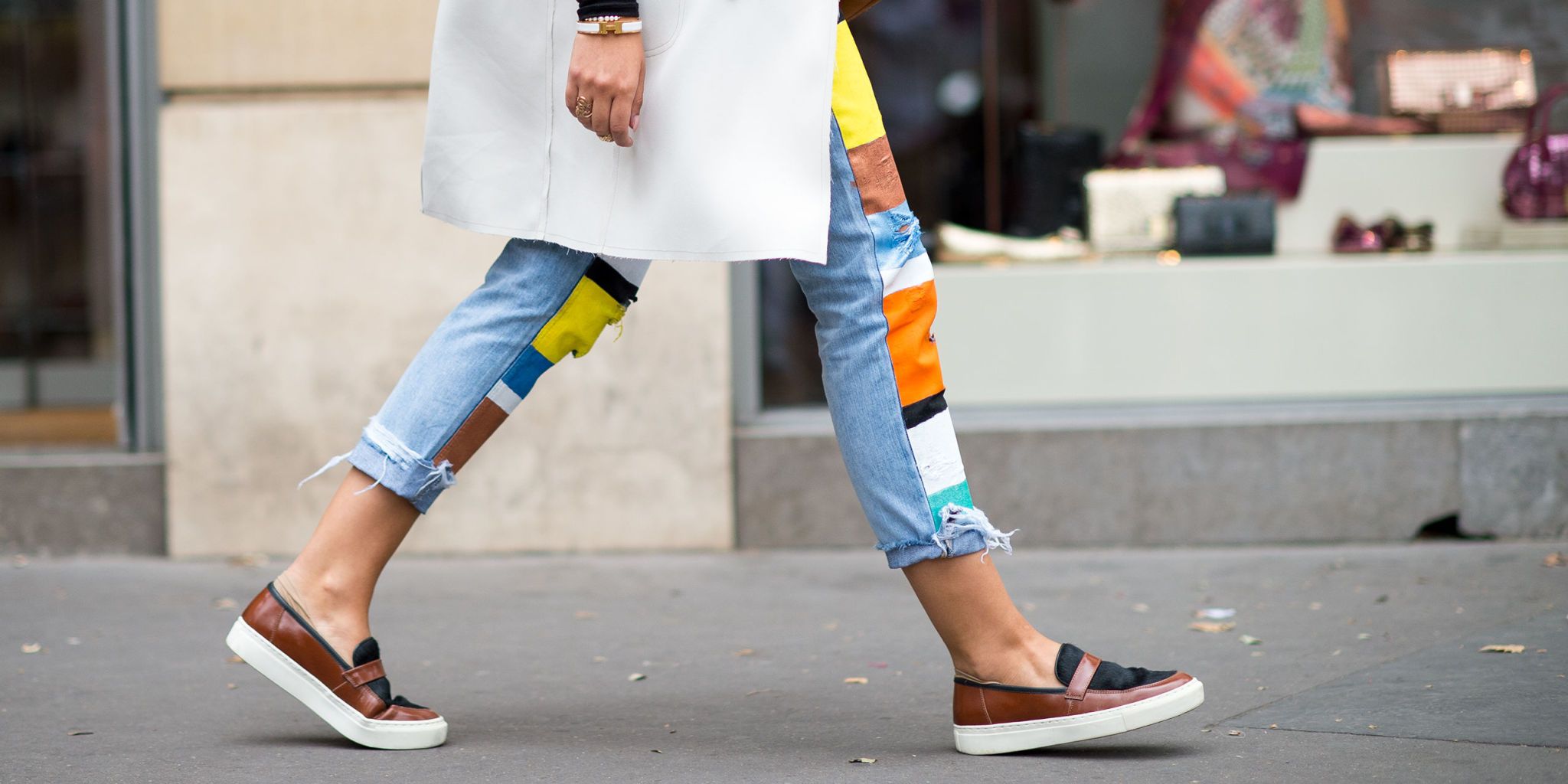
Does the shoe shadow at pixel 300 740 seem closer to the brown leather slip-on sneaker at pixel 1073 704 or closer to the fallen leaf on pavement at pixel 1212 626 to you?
the brown leather slip-on sneaker at pixel 1073 704

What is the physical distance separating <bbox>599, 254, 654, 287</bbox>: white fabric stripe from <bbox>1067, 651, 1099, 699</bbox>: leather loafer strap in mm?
920

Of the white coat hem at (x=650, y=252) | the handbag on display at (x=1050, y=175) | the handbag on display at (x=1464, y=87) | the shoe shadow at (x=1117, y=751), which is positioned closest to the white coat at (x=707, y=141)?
the white coat hem at (x=650, y=252)

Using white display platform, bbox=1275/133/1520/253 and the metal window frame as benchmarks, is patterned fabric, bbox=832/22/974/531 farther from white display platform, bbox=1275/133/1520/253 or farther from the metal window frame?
the metal window frame

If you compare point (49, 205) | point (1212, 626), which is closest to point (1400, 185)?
point (1212, 626)

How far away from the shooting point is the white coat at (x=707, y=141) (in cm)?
236

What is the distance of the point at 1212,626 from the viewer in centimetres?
353

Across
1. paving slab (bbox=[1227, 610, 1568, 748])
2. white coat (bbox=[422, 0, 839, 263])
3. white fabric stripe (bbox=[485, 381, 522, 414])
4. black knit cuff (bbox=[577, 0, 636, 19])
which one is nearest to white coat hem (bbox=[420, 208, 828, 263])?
white coat (bbox=[422, 0, 839, 263])

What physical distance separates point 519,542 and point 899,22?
2004mm

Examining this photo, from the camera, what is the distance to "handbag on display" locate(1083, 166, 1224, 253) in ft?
16.1

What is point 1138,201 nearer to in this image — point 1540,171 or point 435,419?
point 1540,171

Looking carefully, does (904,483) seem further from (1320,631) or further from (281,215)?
(281,215)

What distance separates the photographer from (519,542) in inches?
181

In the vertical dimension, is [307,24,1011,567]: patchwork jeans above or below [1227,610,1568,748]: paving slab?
above

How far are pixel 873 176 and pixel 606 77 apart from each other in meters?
0.44
